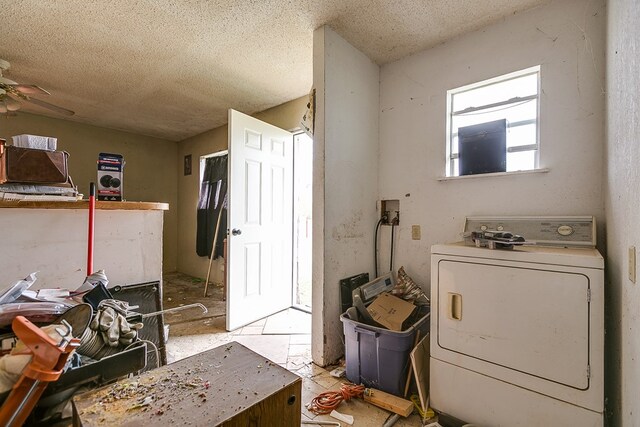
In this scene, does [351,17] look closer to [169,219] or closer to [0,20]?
[0,20]

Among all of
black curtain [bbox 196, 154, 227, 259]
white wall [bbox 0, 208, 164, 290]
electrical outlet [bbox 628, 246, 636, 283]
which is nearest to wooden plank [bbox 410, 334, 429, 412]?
electrical outlet [bbox 628, 246, 636, 283]

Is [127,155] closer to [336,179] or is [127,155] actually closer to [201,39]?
[201,39]

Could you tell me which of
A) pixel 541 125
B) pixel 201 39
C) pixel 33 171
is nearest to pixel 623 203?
pixel 541 125

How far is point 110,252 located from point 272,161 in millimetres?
1973

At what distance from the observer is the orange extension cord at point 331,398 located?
5.26 feet

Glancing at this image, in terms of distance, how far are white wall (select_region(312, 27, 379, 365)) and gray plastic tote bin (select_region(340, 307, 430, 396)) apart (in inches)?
10.3

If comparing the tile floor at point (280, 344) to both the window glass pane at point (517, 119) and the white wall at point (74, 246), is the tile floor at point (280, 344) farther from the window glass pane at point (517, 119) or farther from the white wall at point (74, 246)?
the window glass pane at point (517, 119)

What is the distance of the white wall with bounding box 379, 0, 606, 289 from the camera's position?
1653mm

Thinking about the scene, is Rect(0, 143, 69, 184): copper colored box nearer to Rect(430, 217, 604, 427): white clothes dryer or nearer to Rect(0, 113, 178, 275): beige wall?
Rect(430, 217, 604, 427): white clothes dryer

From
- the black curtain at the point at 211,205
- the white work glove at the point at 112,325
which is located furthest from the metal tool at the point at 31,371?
the black curtain at the point at 211,205

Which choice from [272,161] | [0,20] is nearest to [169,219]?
[272,161]

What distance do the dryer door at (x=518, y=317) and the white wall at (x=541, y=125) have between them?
2.26ft

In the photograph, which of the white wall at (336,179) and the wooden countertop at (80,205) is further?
the white wall at (336,179)

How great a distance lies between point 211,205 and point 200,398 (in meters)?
3.97
